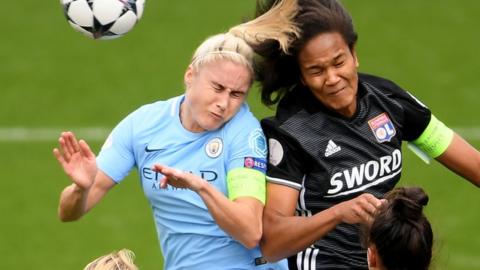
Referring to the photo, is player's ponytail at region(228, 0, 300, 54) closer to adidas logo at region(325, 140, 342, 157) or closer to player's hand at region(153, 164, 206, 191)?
adidas logo at region(325, 140, 342, 157)

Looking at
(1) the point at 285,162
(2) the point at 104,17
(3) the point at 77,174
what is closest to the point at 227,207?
(1) the point at 285,162

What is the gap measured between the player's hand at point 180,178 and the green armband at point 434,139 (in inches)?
53.4

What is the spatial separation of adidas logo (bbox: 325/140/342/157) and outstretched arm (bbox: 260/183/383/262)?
9.1 inches

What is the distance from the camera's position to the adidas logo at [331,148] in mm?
6613

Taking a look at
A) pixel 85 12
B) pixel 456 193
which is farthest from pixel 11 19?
pixel 85 12

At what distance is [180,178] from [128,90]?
9629 mm

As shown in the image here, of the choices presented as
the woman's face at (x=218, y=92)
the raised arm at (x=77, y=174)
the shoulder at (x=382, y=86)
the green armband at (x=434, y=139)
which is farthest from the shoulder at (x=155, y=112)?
the green armband at (x=434, y=139)

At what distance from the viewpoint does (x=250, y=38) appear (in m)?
6.62

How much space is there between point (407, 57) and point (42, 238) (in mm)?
5148

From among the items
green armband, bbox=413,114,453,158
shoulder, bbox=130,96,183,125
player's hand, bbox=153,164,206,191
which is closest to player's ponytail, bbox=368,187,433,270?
player's hand, bbox=153,164,206,191

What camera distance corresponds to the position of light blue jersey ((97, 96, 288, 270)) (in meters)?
6.55

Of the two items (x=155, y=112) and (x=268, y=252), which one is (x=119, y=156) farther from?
(x=268, y=252)

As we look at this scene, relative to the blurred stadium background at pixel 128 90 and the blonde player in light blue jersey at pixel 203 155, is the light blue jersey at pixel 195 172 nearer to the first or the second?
the blonde player in light blue jersey at pixel 203 155

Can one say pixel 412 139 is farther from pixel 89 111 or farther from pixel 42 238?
pixel 89 111
